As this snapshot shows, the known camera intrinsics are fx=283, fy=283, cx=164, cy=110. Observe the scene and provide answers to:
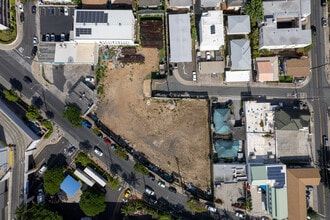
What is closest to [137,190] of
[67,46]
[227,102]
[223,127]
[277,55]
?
[223,127]

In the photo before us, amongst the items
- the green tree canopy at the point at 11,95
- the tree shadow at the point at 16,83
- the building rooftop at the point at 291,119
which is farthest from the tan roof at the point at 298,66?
the green tree canopy at the point at 11,95

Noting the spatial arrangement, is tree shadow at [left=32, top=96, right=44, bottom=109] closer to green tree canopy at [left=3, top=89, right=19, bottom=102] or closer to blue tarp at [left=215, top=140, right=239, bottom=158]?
green tree canopy at [left=3, top=89, right=19, bottom=102]

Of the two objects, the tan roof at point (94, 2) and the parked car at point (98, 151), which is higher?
the tan roof at point (94, 2)

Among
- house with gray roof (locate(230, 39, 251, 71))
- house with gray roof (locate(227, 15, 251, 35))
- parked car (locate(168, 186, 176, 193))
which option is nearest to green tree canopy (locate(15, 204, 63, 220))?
parked car (locate(168, 186, 176, 193))

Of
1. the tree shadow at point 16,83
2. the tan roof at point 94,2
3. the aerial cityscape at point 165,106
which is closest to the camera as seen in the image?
the aerial cityscape at point 165,106

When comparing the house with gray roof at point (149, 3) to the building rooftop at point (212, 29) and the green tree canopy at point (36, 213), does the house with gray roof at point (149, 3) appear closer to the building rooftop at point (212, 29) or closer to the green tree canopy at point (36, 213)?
the building rooftop at point (212, 29)

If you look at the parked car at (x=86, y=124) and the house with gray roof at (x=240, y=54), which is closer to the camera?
the house with gray roof at (x=240, y=54)

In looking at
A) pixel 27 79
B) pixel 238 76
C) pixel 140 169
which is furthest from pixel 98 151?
pixel 238 76
